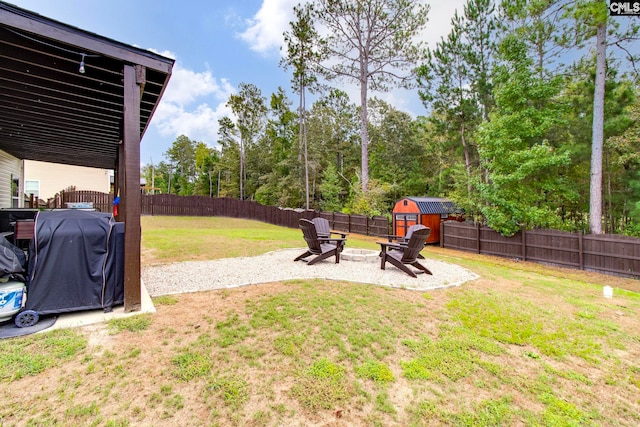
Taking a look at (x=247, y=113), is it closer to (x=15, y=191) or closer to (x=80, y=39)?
(x=15, y=191)

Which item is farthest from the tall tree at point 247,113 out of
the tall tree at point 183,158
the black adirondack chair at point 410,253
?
the black adirondack chair at point 410,253

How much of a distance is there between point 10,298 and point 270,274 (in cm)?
317

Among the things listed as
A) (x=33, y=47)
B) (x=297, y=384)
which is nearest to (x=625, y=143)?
(x=297, y=384)

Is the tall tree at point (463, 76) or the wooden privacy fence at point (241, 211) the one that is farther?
the wooden privacy fence at point (241, 211)

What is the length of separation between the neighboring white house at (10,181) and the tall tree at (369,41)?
1442cm

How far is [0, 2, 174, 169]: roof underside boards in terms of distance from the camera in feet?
9.14

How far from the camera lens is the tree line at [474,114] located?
10266 millimetres

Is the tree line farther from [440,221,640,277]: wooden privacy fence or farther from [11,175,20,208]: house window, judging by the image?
[11,175,20,208]: house window

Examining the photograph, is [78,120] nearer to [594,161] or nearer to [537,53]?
[594,161]

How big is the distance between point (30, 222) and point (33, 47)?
1.85 meters

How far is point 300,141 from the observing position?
22766 millimetres

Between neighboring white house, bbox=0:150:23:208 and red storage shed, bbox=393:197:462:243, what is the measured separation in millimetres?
14606

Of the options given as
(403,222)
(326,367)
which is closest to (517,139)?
(403,222)

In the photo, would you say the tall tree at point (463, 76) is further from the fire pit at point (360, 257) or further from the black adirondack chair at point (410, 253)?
the black adirondack chair at point (410, 253)
